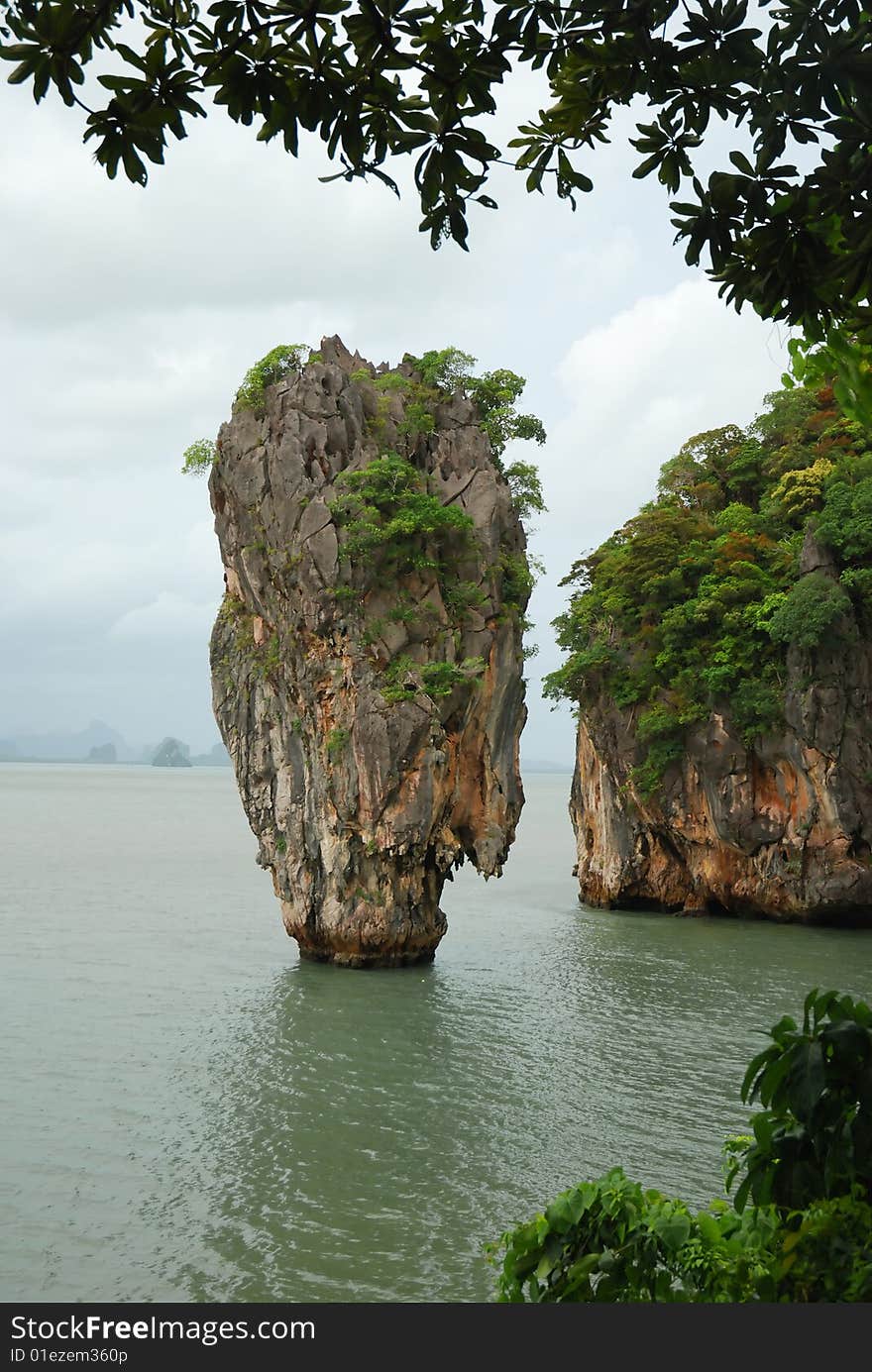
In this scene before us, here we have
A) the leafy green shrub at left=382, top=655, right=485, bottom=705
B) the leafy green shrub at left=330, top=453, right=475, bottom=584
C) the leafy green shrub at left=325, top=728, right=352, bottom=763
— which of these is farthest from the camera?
the leafy green shrub at left=325, top=728, right=352, bottom=763

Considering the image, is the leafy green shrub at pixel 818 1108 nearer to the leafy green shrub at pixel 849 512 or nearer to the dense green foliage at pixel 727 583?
the dense green foliage at pixel 727 583

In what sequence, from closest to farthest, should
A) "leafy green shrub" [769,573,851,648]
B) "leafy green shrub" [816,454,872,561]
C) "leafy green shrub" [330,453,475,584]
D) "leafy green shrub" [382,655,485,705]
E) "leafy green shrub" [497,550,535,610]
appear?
"leafy green shrub" [382,655,485,705] → "leafy green shrub" [330,453,475,584] → "leafy green shrub" [497,550,535,610] → "leafy green shrub" [769,573,851,648] → "leafy green shrub" [816,454,872,561]

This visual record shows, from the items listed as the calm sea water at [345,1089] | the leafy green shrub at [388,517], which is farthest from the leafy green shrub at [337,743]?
the calm sea water at [345,1089]

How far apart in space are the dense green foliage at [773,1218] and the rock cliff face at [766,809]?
2410 cm

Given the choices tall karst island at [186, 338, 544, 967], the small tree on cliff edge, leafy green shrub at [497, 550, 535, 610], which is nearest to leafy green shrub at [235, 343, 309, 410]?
tall karst island at [186, 338, 544, 967]

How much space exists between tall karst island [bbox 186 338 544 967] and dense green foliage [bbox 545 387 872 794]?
6.39m

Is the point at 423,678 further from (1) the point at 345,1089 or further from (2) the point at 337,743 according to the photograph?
(1) the point at 345,1089

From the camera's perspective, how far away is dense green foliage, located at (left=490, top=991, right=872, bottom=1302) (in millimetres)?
2691

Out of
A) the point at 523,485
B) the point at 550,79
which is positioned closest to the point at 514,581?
the point at 523,485

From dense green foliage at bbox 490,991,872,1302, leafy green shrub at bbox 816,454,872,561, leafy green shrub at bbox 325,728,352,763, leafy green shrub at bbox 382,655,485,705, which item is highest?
leafy green shrub at bbox 816,454,872,561

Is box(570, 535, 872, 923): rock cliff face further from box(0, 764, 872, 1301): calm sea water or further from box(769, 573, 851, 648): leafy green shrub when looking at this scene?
box(0, 764, 872, 1301): calm sea water

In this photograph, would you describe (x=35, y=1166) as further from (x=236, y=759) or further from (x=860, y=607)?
(x=860, y=607)

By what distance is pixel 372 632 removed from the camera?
21578 mm

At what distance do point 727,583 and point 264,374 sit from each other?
506 inches
